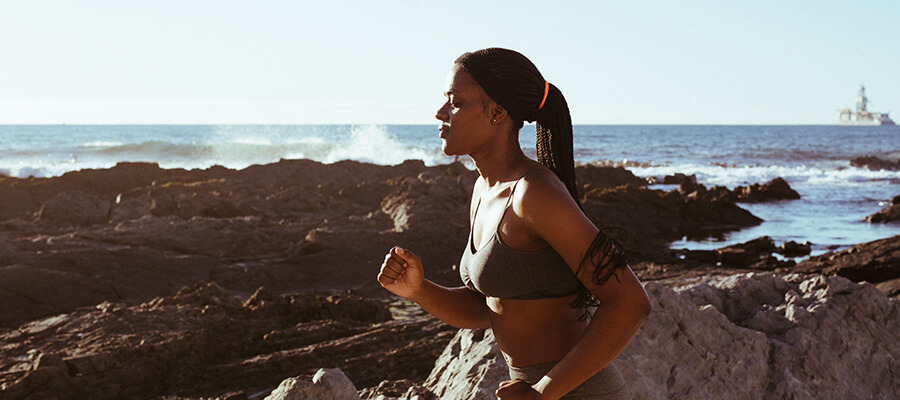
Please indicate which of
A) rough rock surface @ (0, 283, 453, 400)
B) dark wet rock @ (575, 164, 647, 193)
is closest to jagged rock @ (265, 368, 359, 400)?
rough rock surface @ (0, 283, 453, 400)

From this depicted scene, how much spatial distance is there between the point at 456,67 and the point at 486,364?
2.14 meters

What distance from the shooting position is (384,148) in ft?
169

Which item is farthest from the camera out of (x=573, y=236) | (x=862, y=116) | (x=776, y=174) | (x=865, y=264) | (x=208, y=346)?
(x=862, y=116)

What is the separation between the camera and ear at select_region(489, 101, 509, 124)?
2154 millimetres

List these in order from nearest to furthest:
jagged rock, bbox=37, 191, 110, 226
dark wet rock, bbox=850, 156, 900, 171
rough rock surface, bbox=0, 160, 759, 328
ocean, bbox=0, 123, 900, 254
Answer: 1. rough rock surface, bbox=0, 160, 759, 328
2. jagged rock, bbox=37, 191, 110, 226
3. ocean, bbox=0, 123, 900, 254
4. dark wet rock, bbox=850, 156, 900, 171

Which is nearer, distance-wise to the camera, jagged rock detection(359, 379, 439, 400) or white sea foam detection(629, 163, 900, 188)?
jagged rock detection(359, 379, 439, 400)

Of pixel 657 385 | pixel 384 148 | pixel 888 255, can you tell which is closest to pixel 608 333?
pixel 657 385

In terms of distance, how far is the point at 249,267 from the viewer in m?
11.1

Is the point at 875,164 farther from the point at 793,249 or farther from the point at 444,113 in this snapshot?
the point at 444,113

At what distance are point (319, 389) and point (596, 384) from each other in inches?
73.7

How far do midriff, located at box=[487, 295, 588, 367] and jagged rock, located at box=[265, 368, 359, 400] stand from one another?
1.67 m

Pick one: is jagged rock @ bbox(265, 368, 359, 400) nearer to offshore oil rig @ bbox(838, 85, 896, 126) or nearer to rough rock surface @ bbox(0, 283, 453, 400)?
rough rock surface @ bbox(0, 283, 453, 400)

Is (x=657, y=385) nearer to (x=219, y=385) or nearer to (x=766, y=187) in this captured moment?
(x=219, y=385)

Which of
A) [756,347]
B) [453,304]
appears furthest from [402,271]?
[756,347]
